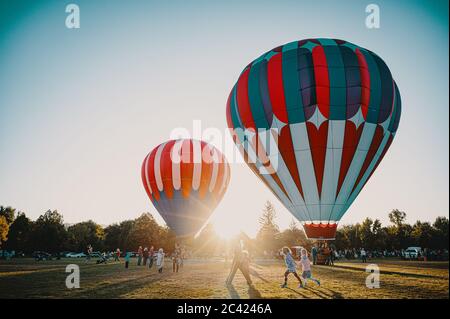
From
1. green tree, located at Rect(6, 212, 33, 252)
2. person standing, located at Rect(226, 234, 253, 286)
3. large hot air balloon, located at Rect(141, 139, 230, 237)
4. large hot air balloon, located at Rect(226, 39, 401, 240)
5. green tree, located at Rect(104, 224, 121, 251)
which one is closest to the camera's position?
person standing, located at Rect(226, 234, 253, 286)

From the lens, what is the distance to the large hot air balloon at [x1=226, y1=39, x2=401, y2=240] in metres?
14.2

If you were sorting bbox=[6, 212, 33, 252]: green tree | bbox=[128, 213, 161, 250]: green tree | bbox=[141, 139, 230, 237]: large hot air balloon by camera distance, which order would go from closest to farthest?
bbox=[141, 139, 230, 237]: large hot air balloon → bbox=[128, 213, 161, 250]: green tree → bbox=[6, 212, 33, 252]: green tree

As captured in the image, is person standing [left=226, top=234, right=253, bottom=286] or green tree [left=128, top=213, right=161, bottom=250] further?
green tree [left=128, top=213, right=161, bottom=250]

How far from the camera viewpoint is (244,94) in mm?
16422

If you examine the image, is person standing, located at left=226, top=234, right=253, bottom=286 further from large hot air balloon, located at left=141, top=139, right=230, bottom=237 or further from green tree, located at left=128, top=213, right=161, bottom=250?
green tree, located at left=128, top=213, right=161, bottom=250

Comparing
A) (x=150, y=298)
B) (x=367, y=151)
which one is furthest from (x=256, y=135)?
(x=150, y=298)

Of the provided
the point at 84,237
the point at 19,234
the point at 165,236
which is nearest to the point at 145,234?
the point at 165,236

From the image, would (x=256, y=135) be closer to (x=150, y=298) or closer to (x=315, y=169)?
(x=315, y=169)

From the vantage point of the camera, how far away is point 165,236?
5969 cm

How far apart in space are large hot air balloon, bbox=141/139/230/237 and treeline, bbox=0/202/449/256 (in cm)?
3357

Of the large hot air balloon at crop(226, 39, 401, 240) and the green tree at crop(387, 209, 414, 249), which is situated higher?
the large hot air balloon at crop(226, 39, 401, 240)

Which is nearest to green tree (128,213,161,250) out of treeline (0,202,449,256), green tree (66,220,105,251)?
treeline (0,202,449,256)

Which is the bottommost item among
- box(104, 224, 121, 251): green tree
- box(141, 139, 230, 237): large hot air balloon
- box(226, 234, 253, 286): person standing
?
box(104, 224, 121, 251): green tree

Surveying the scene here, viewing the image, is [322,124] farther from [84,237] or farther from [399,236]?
[84,237]
